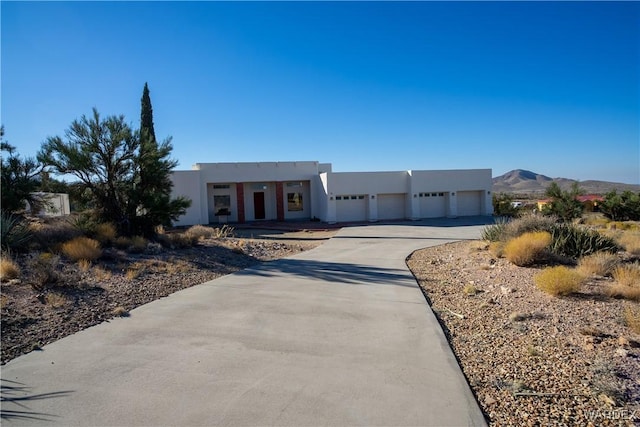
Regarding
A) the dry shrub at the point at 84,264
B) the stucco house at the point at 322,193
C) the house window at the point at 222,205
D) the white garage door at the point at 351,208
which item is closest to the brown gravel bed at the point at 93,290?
the dry shrub at the point at 84,264

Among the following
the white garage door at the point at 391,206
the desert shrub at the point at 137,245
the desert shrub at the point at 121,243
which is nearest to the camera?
the desert shrub at the point at 137,245

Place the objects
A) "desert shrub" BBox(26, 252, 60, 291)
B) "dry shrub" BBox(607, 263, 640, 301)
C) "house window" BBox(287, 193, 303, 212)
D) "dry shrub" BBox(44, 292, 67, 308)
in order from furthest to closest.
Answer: "house window" BBox(287, 193, 303, 212) < "desert shrub" BBox(26, 252, 60, 291) < "dry shrub" BBox(607, 263, 640, 301) < "dry shrub" BBox(44, 292, 67, 308)

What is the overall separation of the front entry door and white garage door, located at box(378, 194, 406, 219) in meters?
9.64

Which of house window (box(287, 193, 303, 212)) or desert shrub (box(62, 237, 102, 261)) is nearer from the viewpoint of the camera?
desert shrub (box(62, 237, 102, 261))

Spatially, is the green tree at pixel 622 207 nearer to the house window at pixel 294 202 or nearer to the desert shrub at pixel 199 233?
the house window at pixel 294 202

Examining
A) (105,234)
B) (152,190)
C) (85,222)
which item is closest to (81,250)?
(105,234)

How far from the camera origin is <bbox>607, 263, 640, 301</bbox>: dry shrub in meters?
7.22

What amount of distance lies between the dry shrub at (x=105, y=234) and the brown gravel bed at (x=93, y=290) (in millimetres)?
1074

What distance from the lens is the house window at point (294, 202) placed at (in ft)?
111

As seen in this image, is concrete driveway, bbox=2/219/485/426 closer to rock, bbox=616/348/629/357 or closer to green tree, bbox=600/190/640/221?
rock, bbox=616/348/629/357

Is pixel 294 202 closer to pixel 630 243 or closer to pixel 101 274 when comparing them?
pixel 630 243

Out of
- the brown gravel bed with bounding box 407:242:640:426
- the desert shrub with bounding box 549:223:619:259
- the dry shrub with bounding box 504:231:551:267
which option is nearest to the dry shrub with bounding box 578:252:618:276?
the brown gravel bed with bounding box 407:242:640:426

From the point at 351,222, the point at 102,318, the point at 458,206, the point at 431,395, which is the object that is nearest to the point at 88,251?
the point at 102,318

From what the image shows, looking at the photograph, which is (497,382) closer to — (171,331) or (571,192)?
(171,331)
